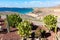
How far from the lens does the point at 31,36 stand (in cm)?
5025

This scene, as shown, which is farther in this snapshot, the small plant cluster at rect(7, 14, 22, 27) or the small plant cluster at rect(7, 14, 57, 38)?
the small plant cluster at rect(7, 14, 22, 27)

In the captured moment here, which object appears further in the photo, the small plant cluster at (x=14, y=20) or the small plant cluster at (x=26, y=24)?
the small plant cluster at (x=14, y=20)

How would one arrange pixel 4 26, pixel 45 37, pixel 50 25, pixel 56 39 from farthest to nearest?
pixel 4 26, pixel 50 25, pixel 45 37, pixel 56 39

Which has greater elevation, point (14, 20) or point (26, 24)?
point (26, 24)

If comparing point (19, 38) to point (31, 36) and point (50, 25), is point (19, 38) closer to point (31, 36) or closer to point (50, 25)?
point (31, 36)

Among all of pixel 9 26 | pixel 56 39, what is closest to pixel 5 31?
pixel 9 26

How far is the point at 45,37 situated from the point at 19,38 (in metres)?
5.40

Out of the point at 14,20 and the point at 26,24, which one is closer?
the point at 26,24

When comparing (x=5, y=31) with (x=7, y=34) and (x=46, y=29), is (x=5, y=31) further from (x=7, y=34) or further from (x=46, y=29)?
(x=46, y=29)

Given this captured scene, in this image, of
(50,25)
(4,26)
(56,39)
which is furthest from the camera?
(4,26)

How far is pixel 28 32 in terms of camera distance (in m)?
48.9

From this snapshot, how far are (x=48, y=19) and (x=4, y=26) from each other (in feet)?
39.5

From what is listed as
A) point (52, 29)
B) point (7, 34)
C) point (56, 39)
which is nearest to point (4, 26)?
point (7, 34)

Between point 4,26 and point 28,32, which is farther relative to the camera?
point 4,26
